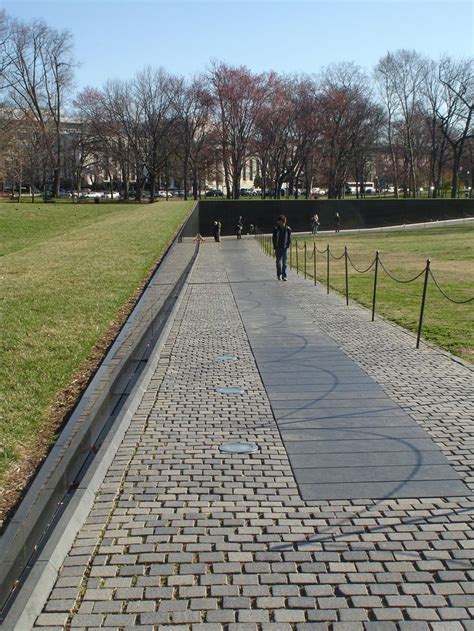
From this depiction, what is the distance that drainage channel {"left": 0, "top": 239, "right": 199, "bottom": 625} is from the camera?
3527mm

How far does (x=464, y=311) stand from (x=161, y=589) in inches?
456

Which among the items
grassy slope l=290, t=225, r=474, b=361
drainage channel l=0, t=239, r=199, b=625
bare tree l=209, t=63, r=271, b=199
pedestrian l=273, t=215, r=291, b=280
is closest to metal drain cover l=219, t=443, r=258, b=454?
drainage channel l=0, t=239, r=199, b=625

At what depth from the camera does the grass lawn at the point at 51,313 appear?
593 centimetres

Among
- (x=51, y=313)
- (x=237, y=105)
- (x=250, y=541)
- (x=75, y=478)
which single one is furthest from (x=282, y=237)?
(x=237, y=105)

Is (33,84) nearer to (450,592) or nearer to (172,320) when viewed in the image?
(172,320)

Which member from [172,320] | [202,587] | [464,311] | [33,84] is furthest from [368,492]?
[33,84]

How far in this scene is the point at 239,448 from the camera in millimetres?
5973

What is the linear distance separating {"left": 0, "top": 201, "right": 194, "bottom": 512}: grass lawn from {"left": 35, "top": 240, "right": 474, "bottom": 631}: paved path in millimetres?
874

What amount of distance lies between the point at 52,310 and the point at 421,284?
1197 centimetres

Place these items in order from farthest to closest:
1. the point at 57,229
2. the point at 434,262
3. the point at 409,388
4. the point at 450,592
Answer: the point at 57,229 < the point at 434,262 < the point at 409,388 < the point at 450,592

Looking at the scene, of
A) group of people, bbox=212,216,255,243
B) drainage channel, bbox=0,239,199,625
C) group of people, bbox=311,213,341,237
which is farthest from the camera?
group of people, bbox=311,213,341,237

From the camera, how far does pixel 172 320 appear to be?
42.3 ft

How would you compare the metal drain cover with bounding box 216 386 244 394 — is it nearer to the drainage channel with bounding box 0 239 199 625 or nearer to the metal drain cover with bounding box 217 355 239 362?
the drainage channel with bounding box 0 239 199 625

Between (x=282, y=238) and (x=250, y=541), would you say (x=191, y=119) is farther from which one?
(x=250, y=541)
